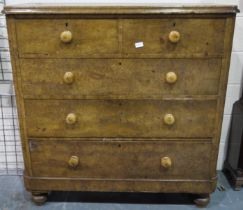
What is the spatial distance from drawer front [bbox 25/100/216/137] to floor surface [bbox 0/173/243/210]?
48 cm

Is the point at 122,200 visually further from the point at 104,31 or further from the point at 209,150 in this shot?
the point at 104,31

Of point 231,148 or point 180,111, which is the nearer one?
point 180,111

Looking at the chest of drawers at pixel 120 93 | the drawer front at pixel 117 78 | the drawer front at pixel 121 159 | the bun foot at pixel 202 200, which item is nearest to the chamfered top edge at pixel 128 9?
the chest of drawers at pixel 120 93

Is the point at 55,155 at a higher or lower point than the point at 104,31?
lower

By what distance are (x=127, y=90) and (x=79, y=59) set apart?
10.6 inches

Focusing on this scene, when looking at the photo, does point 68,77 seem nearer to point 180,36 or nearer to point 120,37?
point 120,37

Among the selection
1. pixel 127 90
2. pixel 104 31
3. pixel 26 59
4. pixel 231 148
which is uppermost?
pixel 104 31

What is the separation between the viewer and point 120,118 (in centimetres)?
152

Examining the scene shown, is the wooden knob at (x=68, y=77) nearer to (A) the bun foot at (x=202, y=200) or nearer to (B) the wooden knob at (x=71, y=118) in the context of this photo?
(B) the wooden knob at (x=71, y=118)

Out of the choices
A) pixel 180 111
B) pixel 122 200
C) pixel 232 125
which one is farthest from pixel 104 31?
pixel 232 125

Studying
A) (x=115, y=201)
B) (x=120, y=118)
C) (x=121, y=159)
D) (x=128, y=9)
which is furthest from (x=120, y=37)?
(x=115, y=201)

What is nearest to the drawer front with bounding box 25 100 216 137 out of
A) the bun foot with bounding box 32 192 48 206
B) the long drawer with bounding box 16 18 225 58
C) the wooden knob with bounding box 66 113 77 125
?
the wooden knob with bounding box 66 113 77 125

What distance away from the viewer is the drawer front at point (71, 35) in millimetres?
1365

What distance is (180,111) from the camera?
1.50 metres
